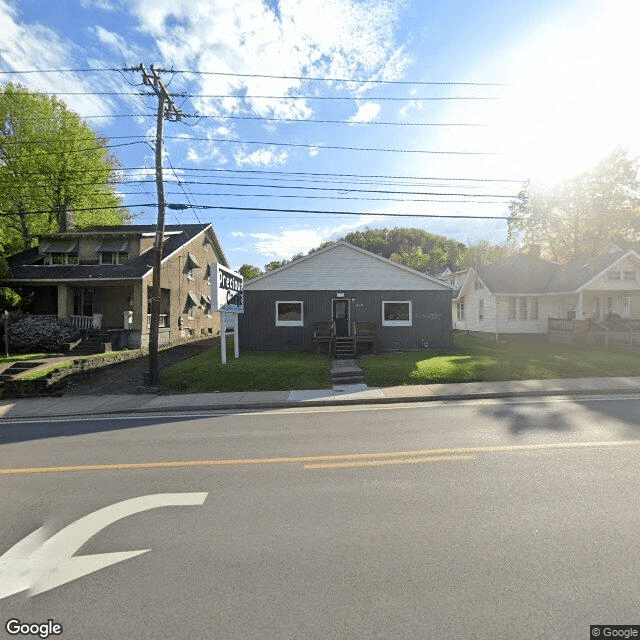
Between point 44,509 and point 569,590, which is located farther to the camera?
point 44,509

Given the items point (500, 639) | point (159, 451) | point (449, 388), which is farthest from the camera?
point (449, 388)

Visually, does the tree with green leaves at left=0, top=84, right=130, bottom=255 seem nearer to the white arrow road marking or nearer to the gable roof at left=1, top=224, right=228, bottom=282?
the gable roof at left=1, top=224, right=228, bottom=282

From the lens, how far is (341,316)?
19219mm

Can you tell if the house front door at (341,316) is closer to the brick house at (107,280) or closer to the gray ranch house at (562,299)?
the brick house at (107,280)

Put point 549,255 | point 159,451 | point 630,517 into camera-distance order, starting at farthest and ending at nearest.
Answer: point 549,255, point 159,451, point 630,517

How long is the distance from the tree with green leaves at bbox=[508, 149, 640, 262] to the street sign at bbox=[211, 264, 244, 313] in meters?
25.7

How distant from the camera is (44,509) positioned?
4.32 meters

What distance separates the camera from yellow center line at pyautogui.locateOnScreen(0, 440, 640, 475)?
5.60m

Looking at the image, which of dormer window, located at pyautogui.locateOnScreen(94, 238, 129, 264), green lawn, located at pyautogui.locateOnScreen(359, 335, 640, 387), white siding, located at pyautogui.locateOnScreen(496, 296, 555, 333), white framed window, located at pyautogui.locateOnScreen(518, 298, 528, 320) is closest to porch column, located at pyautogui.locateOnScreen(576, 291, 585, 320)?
white siding, located at pyautogui.locateOnScreen(496, 296, 555, 333)

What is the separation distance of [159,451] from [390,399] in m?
6.20

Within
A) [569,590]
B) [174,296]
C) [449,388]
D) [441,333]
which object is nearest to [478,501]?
[569,590]

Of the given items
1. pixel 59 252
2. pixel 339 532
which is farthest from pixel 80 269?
pixel 339 532

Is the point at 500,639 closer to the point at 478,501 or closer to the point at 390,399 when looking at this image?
the point at 478,501

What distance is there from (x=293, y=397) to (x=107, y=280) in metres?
15.7
